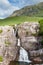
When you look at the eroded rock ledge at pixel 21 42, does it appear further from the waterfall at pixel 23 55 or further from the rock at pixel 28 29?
the waterfall at pixel 23 55

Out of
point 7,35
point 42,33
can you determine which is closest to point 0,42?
point 7,35

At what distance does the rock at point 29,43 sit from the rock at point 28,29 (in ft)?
4.54

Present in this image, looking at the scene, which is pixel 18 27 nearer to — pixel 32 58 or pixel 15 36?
pixel 15 36

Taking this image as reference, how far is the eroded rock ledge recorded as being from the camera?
112 ft

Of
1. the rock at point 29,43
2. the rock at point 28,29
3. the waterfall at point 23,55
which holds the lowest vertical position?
the waterfall at point 23,55

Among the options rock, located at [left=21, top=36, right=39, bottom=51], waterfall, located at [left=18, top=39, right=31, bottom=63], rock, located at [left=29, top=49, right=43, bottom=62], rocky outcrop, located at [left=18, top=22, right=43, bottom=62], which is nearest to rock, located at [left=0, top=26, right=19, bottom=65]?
waterfall, located at [left=18, top=39, right=31, bottom=63]

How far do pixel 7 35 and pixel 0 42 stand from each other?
2.85 meters

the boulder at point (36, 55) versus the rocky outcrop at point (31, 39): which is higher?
the rocky outcrop at point (31, 39)

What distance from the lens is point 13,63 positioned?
33.9 metres

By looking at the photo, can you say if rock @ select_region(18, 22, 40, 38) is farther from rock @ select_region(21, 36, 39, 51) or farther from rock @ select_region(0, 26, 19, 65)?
rock @ select_region(0, 26, 19, 65)

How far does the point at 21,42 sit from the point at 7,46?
464cm

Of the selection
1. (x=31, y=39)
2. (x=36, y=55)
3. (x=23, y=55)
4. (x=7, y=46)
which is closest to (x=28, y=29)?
(x=31, y=39)

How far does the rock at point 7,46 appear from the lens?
33.3m

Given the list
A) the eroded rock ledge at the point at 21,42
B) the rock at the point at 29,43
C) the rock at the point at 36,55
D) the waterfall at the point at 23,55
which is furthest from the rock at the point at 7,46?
the rock at the point at 36,55
